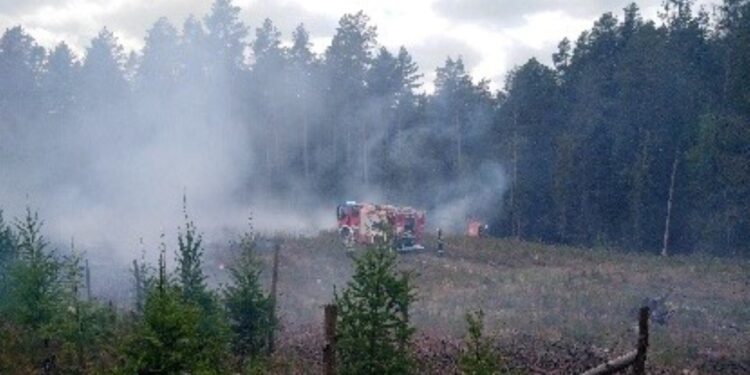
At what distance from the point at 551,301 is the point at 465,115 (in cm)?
3843

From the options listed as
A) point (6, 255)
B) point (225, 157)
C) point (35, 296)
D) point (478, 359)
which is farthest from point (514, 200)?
point (478, 359)

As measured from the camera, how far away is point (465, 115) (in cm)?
6397

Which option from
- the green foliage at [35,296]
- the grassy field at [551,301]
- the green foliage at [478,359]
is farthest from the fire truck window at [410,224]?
the green foliage at [478,359]

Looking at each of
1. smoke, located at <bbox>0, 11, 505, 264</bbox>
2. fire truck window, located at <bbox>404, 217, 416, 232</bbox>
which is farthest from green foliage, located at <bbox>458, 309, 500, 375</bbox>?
smoke, located at <bbox>0, 11, 505, 264</bbox>

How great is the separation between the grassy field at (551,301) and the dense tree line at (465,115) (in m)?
7.87

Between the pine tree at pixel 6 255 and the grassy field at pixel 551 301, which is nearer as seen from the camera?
the grassy field at pixel 551 301

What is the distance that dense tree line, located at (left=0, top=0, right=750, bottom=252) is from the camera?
156 feet

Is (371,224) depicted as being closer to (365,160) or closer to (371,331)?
(365,160)

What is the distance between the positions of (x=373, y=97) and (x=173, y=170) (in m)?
18.8

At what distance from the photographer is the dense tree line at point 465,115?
47.4 m

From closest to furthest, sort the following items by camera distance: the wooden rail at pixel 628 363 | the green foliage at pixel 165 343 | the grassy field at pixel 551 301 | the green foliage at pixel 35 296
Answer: the wooden rail at pixel 628 363 < the green foliage at pixel 165 343 < the green foliage at pixel 35 296 < the grassy field at pixel 551 301

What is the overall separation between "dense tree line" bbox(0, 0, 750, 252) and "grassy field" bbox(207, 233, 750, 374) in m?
7.87

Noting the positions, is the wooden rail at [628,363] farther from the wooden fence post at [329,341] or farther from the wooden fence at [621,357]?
the wooden fence post at [329,341]

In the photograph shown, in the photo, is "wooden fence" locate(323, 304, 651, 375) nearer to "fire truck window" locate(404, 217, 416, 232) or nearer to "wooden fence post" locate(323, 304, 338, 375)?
"wooden fence post" locate(323, 304, 338, 375)
